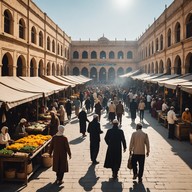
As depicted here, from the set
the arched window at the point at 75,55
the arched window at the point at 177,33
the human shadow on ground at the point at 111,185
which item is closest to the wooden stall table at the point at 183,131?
the human shadow on ground at the point at 111,185

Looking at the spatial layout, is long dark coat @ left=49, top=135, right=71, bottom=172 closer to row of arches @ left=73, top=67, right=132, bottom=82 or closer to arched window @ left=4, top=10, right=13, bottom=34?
arched window @ left=4, top=10, right=13, bottom=34

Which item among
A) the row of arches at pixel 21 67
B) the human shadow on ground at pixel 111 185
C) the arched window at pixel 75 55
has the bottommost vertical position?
the human shadow on ground at pixel 111 185

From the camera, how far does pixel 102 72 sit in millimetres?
50938

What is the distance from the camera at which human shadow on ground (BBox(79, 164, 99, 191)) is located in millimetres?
6514

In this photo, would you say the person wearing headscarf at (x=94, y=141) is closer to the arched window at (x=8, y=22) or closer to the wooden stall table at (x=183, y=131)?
the wooden stall table at (x=183, y=131)

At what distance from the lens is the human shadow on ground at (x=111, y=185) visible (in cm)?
632

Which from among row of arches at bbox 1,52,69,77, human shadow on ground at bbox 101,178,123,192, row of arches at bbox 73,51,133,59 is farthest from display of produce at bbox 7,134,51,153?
row of arches at bbox 73,51,133,59

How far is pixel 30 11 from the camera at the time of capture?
18766mm

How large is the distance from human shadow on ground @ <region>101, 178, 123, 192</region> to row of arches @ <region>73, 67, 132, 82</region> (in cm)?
4185

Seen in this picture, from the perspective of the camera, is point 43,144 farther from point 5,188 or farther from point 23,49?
point 23,49

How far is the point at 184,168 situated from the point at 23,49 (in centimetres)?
1385

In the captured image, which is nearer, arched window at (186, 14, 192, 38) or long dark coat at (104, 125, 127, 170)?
long dark coat at (104, 125, 127, 170)

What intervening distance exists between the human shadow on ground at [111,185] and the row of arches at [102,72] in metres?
41.8

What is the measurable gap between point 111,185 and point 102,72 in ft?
147
